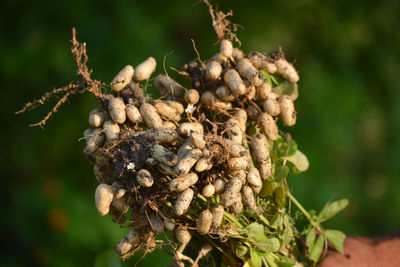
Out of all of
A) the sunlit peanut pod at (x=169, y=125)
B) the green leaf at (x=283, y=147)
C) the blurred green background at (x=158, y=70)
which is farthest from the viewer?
the blurred green background at (x=158, y=70)

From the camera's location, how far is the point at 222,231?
1.05m

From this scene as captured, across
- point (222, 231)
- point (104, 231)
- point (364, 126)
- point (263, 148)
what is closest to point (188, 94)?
point (263, 148)

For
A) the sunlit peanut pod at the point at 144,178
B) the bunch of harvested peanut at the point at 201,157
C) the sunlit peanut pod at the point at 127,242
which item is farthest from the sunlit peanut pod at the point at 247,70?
the sunlit peanut pod at the point at 127,242

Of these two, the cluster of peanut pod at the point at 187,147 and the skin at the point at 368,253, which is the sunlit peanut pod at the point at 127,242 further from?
the skin at the point at 368,253

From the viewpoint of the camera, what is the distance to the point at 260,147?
3.62 ft

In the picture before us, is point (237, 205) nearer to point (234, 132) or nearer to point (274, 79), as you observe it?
point (234, 132)

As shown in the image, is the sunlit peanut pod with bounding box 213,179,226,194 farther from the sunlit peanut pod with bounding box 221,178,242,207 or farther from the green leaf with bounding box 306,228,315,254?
the green leaf with bounding box 306,228,315,254

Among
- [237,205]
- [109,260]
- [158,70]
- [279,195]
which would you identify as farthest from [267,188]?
[158,70]

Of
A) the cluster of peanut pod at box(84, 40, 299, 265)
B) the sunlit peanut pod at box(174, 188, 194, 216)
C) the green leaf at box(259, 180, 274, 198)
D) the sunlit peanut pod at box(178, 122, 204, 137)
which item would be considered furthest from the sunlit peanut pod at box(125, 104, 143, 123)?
the green leaf at box(259, 180, 274, 198)

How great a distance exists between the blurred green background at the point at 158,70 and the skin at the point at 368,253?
3.87 feet

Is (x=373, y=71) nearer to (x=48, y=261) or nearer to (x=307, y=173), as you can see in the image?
(x=307, y=173)

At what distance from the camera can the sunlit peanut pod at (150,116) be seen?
3.47 feet

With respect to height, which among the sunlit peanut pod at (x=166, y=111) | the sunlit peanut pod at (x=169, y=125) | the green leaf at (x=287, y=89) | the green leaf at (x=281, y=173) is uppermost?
the sunlit peanut pod at (x=166, y=111)

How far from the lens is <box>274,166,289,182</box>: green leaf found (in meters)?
1.16
